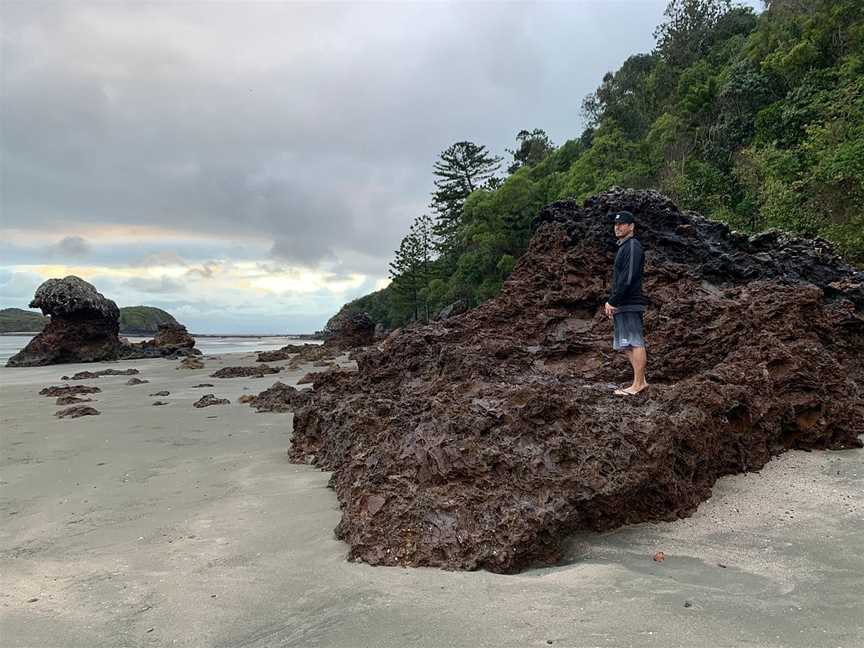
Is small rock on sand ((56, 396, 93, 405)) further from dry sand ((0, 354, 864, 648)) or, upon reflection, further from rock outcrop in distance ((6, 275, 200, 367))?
rock outcrop in distance ((6, 275, 200, 367))

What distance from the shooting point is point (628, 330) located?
→ 548 centimetres

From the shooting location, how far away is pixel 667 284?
7.02m

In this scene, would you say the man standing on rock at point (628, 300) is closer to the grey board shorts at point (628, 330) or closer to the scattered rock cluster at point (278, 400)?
the grey board shorts at point (628, 330)

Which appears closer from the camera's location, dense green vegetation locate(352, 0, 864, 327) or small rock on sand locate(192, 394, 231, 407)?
small rock on sand locate(192, 394, 231, 407)

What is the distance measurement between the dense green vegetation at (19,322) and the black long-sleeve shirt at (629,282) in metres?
Answer: 106

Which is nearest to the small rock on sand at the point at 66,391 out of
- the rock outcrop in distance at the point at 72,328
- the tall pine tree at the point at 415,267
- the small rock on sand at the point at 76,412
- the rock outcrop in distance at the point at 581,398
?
the small rock on sand at the point at 76,412

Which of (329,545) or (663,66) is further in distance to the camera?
(663,66)

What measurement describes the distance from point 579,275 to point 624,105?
5295 cm

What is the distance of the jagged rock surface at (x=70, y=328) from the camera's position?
2631 cm

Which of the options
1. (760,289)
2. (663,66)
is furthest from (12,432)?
(663,66)

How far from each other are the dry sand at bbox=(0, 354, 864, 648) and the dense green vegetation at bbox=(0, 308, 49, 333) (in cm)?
10423

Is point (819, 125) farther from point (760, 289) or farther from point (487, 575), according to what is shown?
point (487, 575)

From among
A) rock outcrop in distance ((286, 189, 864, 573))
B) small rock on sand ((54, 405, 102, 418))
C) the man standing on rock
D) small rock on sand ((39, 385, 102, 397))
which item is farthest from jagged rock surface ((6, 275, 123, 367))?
the man standing on rock

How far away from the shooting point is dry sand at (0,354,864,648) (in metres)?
2.59
